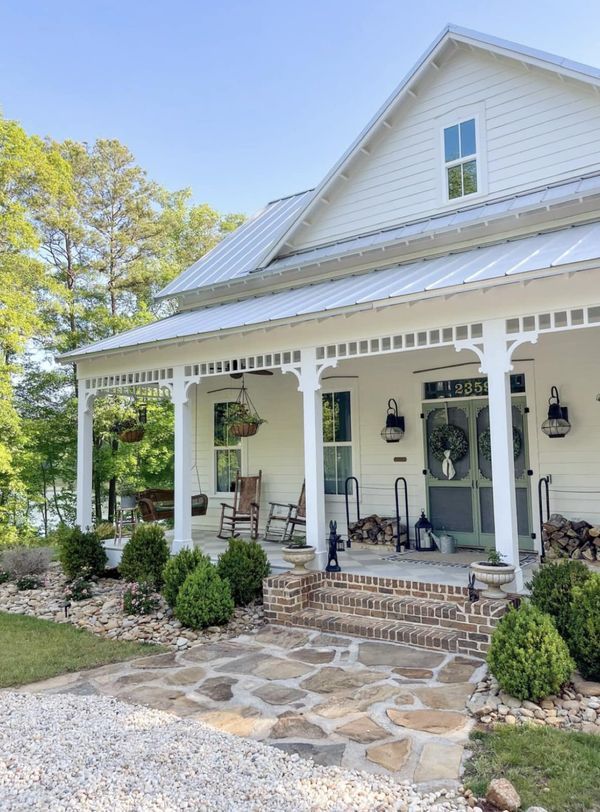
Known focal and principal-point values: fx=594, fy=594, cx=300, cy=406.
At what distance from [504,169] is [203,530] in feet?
26.5

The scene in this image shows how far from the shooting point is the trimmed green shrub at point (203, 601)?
20.7 ft

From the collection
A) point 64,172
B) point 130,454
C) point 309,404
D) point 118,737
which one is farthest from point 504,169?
point 130,454

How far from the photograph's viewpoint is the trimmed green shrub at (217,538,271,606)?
6961mm

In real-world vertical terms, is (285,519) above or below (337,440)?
below

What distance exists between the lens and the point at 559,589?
495cm

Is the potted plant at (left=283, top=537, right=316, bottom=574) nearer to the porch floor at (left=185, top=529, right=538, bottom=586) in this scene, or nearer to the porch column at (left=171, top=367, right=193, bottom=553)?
the porch floor at (left=185, top=529, right=538, bottom=586)

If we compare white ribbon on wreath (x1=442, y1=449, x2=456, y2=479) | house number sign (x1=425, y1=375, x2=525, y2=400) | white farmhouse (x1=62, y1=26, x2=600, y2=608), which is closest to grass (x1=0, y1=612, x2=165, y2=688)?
white farmhouse (x1=62, y1=26, x2=600, y2=608)

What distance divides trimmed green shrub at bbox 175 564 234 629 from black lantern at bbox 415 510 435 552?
3.10 metres

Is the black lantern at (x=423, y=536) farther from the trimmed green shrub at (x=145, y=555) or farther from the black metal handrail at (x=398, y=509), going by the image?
the trimmed green shrub at (x=145, y=555)

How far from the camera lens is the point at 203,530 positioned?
11.5 meters

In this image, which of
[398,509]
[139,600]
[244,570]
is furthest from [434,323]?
[139,600]

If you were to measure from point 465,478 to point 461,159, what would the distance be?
4.56 m

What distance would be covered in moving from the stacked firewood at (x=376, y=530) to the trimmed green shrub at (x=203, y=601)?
2.85 m

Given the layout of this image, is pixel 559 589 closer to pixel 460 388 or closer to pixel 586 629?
pixel 586 629
